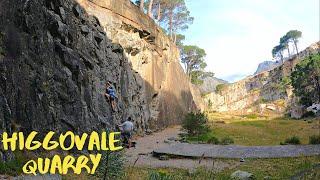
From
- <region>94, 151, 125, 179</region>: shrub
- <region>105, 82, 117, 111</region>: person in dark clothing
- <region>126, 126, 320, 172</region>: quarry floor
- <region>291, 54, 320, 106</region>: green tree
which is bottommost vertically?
<region>126, 126, 320, 172</region>: quarry floor

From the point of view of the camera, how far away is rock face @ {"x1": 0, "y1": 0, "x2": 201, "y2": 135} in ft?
40.0

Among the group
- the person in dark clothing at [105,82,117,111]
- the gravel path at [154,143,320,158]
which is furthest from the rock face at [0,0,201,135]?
the gravel path at [154,143,320,158]

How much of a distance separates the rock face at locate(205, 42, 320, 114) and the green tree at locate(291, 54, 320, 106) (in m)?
31.2

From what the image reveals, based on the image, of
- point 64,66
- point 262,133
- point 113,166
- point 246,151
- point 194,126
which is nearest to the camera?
point 113,166

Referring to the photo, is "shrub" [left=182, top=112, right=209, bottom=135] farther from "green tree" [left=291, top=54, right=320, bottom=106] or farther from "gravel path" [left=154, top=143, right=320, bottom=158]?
"green tree" [left=291, top=54, right=320, bottom=106]

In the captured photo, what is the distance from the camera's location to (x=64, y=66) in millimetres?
15422

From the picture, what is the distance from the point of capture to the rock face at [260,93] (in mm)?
96062

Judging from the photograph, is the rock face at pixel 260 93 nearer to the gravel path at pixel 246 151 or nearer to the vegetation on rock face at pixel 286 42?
the vegetation on rock face at pixel 286 42

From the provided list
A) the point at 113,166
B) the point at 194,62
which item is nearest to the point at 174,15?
the point at 194,62

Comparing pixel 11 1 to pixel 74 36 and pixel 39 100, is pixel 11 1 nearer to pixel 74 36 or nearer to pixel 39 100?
pixel 39 100

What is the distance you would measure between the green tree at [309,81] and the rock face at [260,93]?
31.2 meters

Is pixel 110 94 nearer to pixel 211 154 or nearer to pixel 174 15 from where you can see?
pixel 211 154

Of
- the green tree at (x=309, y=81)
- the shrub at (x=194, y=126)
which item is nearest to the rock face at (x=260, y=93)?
the green tree at (x=309, y=81)

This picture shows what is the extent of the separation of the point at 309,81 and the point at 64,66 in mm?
49815
